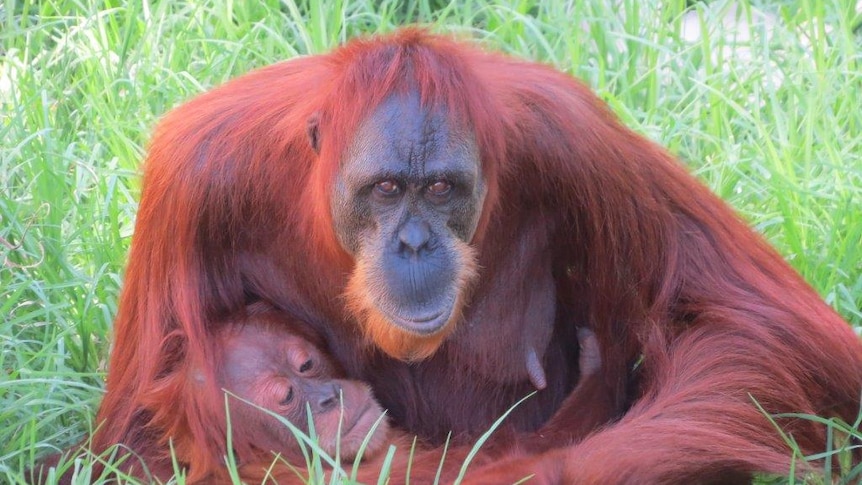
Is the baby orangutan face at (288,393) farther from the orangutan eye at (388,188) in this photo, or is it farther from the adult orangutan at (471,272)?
the orangutan eye at (388,188)

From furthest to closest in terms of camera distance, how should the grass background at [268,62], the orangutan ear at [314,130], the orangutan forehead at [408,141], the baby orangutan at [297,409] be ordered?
1. the grass background at [268,62]
2. the baby orangutan at [297,409]
3. the orangutan ear at [314,130]
4. the orangutan forehead at [408,141]

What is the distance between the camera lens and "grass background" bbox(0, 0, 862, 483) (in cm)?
360

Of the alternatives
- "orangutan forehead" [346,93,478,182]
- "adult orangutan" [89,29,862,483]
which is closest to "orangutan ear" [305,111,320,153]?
"adult orangutan" [89,29,862,483]

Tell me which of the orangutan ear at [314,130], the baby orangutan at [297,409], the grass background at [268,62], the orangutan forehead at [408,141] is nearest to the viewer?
the orangutan forehead at [408,141]

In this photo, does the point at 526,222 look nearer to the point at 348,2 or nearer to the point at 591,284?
the point at 591,284

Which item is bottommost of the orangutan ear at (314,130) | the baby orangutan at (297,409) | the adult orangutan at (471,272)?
the baby orangutan at (297,409)

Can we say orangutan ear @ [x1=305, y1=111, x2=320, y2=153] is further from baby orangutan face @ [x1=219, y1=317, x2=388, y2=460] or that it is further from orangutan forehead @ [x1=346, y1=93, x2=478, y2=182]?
baby orangutan face @ [x1=219, y1=317, x2=388, y2=460]

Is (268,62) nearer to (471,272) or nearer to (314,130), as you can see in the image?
(314,130)

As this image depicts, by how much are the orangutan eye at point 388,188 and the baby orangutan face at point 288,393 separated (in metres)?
0.47

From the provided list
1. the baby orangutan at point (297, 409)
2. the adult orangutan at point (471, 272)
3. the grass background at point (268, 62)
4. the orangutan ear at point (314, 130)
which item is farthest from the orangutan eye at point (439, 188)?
the grass background at point (268, 62)

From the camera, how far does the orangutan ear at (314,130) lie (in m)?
2.84

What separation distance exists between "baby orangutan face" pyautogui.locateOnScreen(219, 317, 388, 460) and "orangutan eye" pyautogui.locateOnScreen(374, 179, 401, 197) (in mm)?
465

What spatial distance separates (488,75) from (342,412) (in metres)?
0.76

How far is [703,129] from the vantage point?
4.34 metres
